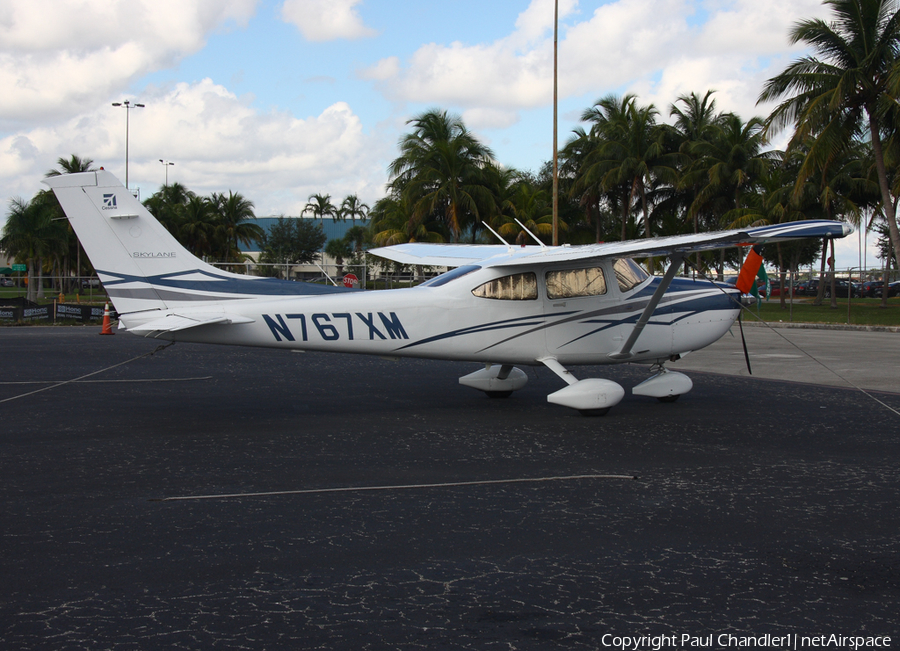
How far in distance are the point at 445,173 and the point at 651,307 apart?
30360mm

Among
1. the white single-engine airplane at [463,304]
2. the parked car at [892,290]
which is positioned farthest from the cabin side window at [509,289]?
the parked car at [892,290]

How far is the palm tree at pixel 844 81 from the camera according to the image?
26688mm

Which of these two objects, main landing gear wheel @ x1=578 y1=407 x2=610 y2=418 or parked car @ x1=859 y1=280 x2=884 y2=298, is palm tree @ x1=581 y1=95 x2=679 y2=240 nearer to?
parked car @ x1=859 y1=280 x2=884 y2=298

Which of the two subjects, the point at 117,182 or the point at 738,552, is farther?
the point at 117,182

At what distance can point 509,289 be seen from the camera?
32.4 feet

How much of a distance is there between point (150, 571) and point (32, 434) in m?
4.88

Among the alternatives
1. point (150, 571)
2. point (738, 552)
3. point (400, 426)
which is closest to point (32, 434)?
point (400, 426)

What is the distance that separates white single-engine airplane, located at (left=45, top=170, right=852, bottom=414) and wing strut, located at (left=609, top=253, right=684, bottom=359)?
0.06ft

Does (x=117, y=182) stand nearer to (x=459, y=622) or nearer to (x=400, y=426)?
(x=400, y=426)

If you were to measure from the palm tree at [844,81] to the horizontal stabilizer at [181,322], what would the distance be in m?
24.8

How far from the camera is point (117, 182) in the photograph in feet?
29.8

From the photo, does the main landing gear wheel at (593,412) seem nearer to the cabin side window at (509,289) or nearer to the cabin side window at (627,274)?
the cabin side window at (509,289)

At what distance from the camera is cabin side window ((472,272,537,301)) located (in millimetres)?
9820

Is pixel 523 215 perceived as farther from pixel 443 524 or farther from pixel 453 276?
pixel 443 524
